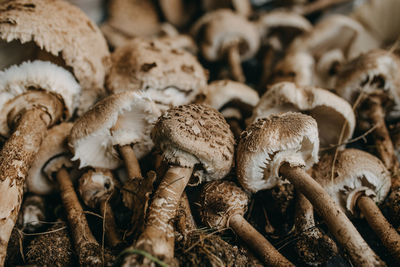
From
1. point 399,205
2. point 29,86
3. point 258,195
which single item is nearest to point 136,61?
point 29,86

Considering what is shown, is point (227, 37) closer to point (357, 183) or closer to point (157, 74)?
point (157, 74)

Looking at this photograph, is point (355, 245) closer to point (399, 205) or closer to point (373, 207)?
point (373, 207)

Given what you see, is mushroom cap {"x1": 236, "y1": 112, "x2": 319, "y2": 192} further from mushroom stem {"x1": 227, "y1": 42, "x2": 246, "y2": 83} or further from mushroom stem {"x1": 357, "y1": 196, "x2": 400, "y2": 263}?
mushroom stem {"x1": 227, "y1": 42, "x2": 246, "y2": 83}

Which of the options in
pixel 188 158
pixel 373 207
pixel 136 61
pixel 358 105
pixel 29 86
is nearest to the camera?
pixel 188 158

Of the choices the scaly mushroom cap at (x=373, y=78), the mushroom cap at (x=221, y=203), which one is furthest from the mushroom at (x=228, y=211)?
the scaly mushroom cap at (x=373, y=78)

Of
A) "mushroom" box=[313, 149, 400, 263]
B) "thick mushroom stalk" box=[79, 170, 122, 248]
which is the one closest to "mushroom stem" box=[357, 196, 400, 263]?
"mushroom" box=[313, 149, 400, 263]

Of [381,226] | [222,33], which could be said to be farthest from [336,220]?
[222,33]

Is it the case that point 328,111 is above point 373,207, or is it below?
above
